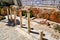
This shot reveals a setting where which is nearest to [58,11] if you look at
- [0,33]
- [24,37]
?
[24,37]

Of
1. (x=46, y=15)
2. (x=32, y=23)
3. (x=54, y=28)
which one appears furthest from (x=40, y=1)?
(x=54, y=28)

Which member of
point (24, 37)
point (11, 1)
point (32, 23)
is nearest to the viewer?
point (24, 37)

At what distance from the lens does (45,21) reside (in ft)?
52.4

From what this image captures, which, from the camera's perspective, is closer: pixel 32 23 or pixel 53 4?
pixel 53 4

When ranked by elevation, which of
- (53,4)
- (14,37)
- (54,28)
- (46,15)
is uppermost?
(53,4)

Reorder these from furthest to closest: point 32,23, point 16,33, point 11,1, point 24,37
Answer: point 11,1, point 32,23, point 16,33, point 24,37

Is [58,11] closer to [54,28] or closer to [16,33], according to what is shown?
[54,28]

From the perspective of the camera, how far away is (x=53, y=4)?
50.1 ft

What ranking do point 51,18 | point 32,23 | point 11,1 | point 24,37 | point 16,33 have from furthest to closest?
point 11,1 → point 32,23 → point 51,18 → point 16,33 → point 24,37

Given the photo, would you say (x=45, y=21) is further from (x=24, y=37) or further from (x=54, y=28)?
(x=24, y=37)

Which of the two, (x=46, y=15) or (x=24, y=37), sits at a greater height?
(x=46, y=15)

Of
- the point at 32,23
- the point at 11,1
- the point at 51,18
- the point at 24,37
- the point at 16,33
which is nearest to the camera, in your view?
the point at 24,37

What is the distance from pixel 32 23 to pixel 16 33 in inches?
125

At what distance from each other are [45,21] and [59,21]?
6.56 feet
